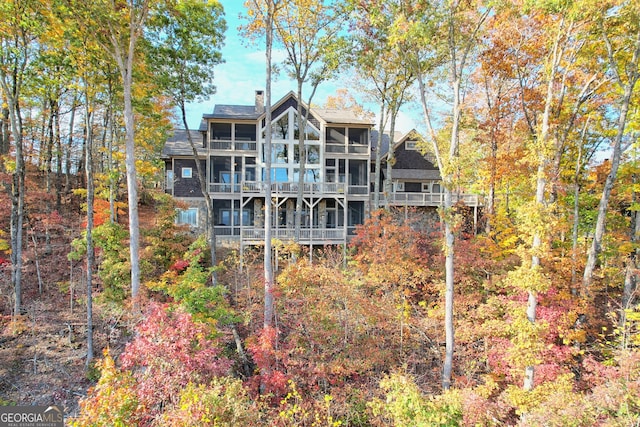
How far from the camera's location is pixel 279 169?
19.8 meters

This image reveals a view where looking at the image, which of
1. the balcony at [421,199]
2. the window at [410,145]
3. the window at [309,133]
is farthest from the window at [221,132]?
the window at [410,145]

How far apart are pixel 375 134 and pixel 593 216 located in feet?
51.6

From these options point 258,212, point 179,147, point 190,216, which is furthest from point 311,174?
point 179,147

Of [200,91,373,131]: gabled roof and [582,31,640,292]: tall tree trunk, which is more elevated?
[200,91,373,131]: gabled roof

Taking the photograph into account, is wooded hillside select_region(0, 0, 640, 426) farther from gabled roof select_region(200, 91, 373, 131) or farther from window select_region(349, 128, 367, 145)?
window select_region(349, 128, 367, 145)

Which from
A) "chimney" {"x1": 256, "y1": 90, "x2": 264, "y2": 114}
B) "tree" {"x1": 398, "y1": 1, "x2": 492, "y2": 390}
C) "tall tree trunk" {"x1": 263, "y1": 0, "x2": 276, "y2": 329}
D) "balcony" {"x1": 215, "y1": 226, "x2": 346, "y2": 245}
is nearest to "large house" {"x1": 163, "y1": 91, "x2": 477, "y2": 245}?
"chimney" {"x1": 256, "y1": 90, "x2": 264, "y2": 114}

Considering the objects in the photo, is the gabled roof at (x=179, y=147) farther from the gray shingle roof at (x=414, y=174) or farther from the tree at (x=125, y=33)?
the gray shingle roof at (x=414, y=174)

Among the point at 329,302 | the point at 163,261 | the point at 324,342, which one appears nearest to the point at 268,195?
the point at 329,302

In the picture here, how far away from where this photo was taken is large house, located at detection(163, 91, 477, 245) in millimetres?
18719

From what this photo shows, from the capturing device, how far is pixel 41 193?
15.6 m

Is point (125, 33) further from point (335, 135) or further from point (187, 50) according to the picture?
point (335, 135)

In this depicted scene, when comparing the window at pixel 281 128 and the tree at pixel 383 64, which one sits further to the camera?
the window at pixel 281 128

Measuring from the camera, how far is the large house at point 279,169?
18719 mm

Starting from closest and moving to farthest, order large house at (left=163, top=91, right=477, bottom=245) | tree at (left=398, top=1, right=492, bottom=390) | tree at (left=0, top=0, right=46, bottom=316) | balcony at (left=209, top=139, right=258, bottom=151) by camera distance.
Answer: tree at (left=398, top=1, right=492, bottom=390)
tree at (left=0, top=0, right=46, bottom=316)
large house at (left=163, top=91, right=477, bottom=245)
balcony at (left=209, top=139, right=258, bottom=151)
